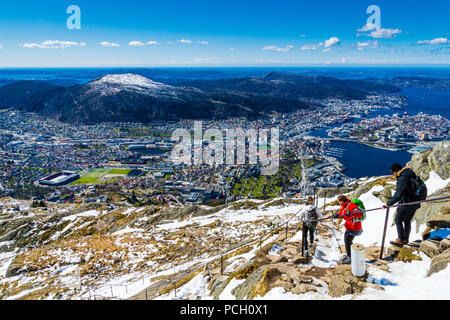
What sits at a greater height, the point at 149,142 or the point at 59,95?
the point at 59,95

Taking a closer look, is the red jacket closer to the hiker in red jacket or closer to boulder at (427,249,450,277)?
the hiker in red jacket

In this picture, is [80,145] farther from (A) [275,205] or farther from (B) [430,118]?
(B) [430,118]

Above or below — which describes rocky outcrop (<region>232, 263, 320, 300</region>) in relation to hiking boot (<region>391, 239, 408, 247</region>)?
below

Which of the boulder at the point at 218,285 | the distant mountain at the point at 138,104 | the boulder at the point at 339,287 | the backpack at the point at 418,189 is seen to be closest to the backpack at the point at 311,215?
the boulder at the point at 339,287

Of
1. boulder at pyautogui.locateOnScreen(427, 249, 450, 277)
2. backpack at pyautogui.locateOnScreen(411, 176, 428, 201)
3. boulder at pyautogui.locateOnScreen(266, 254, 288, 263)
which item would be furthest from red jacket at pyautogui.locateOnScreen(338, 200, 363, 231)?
boulder at pyautogui.locateOnScreen(266, 254, 288, 263)

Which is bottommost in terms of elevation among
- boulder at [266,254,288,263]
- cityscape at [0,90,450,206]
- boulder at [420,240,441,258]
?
cityscape at [0,90,450,206]

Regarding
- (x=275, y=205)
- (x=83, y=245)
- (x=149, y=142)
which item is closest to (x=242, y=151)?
(x=149, y=142)

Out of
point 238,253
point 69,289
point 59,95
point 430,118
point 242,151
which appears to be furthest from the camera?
point 59,95
